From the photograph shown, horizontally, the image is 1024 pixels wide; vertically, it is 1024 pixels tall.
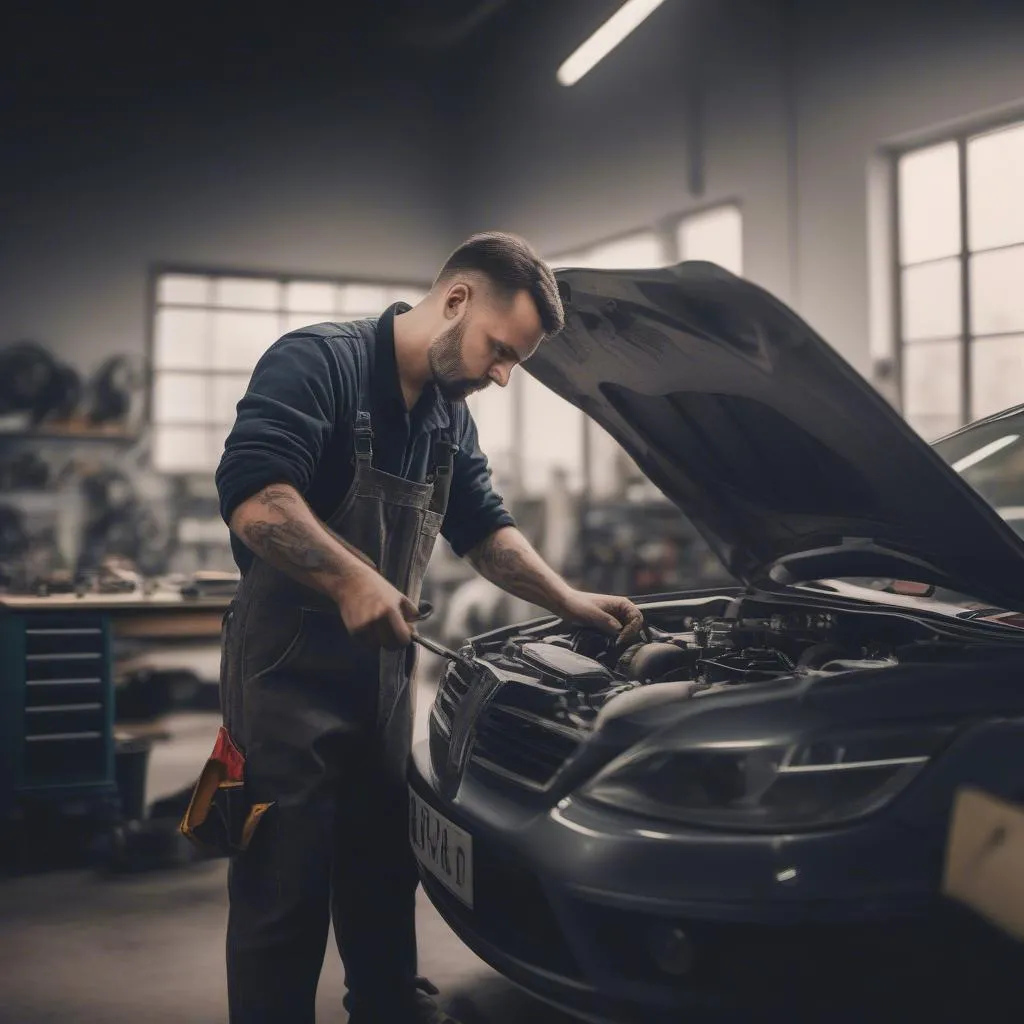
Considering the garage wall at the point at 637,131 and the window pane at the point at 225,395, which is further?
the window pane at the point at 225,395

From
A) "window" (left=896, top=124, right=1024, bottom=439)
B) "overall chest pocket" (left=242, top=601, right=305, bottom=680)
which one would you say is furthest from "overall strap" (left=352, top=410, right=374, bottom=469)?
"window" (left=896, top=124, right=1024, bottom=439)

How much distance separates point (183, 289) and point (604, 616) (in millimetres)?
6904

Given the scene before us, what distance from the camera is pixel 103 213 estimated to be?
790 centimetres

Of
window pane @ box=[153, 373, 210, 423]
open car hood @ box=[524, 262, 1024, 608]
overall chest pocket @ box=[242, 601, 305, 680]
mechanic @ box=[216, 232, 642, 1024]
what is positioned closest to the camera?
open car hood @ box=[524, 262, 1024, 608]

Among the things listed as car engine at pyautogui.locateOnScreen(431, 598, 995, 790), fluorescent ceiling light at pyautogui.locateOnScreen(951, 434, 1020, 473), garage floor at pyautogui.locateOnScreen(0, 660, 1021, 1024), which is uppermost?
fluorescent ceiling light at pyautogui.locateOnScreen(951, 434, 1020, 473)

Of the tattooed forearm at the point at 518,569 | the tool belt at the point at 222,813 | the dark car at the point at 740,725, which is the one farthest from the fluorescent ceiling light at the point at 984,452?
the tool belt at the point at 222,813

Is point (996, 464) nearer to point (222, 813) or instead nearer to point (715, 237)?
point (222, 813)

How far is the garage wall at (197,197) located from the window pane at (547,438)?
1.65 m

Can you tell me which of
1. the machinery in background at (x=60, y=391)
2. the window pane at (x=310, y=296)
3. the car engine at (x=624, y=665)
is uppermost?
the window pane at (x=310, y=296)

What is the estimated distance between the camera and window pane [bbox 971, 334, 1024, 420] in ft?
14.4

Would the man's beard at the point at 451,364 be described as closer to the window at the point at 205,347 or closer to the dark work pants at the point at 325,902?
the dark work pants at the point at 325,902

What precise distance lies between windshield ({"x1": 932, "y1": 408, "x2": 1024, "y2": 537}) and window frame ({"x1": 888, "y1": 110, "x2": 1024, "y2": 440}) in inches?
93.5

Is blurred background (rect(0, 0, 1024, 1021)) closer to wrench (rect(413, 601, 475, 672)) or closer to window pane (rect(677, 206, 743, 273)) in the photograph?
window pane (rect(677, 206, 743, 273))

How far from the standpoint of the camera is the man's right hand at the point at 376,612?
1.52 m
